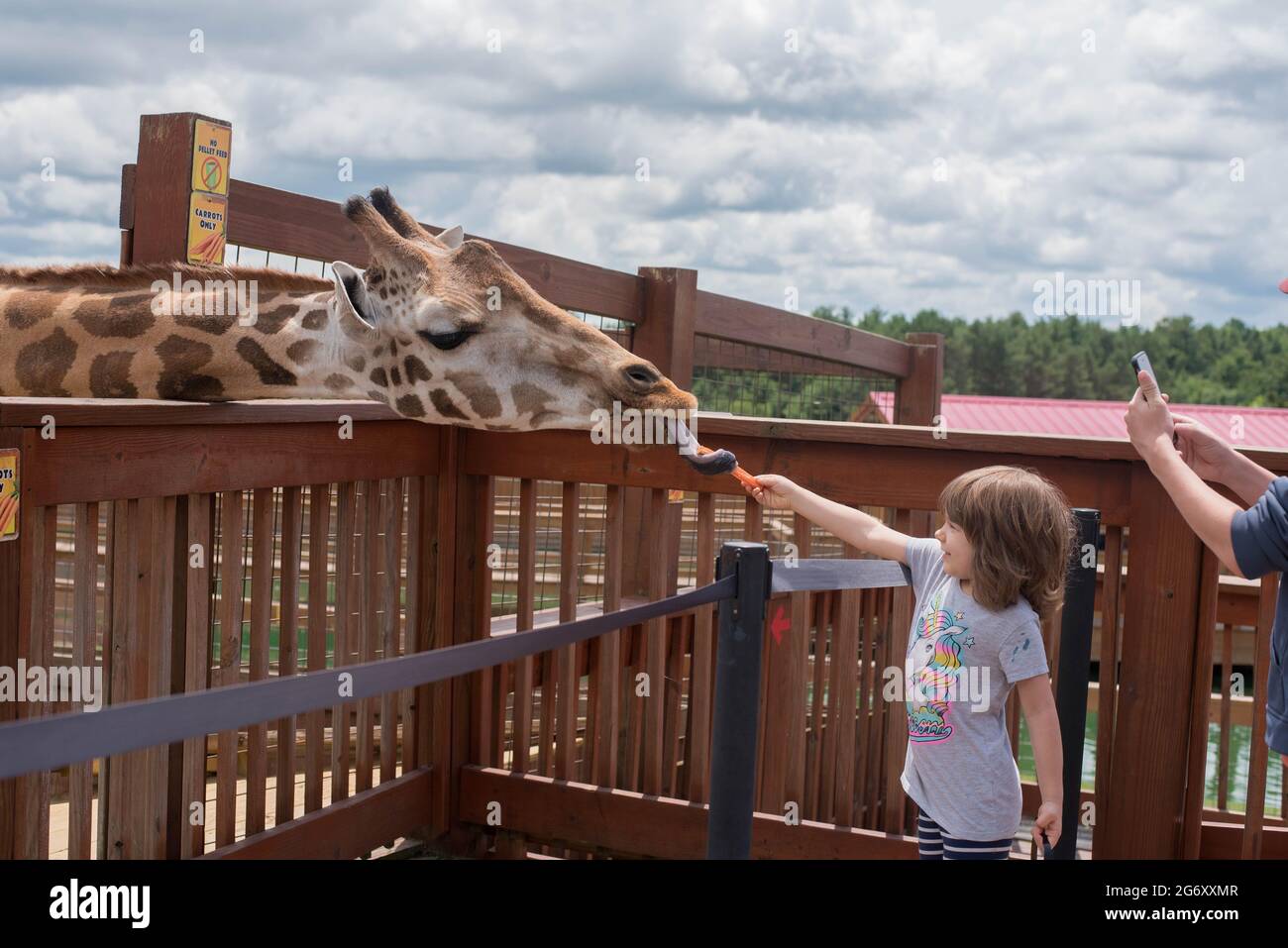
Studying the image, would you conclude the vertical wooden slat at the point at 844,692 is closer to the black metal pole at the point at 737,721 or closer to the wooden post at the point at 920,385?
the black metal pole at the point at 737,721

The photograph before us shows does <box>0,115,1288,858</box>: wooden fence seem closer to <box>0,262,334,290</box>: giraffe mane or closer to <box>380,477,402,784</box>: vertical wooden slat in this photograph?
<box>380,477,402,784</box>: vertical wooden slat

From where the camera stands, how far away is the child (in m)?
2.48

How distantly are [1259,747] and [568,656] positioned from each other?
6.42 ft

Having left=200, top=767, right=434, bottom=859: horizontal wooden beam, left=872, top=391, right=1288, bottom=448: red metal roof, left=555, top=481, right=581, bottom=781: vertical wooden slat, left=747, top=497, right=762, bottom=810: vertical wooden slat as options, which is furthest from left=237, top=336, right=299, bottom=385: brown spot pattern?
left=872, top=391, right=1288, bottom=448: red metal roof

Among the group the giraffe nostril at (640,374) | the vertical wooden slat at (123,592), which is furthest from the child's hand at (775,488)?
the vertical wooden slat at (123,592)

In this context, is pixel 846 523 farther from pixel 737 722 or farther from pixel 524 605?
pixel 524 605

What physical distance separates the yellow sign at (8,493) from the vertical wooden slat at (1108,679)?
8.48 ft

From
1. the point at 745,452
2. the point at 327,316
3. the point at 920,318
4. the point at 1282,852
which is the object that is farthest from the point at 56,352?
the point at 920,318

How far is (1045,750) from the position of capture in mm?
2443

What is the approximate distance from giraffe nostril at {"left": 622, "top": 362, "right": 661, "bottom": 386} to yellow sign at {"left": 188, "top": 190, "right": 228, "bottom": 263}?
1.32 m

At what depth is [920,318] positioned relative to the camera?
10594cm

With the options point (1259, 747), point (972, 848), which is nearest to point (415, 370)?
point (972, 848)
